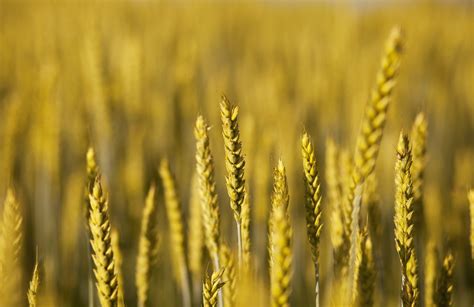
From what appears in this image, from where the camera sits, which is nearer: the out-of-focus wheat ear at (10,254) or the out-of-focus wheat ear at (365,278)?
the out-of-focus wheat ear at (10,254)

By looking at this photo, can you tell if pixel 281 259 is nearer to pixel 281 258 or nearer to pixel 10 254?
pixel 281 258

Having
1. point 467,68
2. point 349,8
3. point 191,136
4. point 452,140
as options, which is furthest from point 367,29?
point 191,136

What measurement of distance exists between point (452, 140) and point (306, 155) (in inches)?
61.5

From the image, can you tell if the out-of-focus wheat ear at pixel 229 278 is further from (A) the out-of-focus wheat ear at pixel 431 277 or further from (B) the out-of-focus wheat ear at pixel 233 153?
(A) the out-of-focus wheat ear at pixel 431 277

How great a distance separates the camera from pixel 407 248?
1.52 ft

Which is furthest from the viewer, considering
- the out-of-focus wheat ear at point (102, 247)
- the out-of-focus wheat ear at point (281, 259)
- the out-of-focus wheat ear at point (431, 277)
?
the out-of-focus wheat ear at point (431, 277)

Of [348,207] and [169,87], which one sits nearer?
[348,207]

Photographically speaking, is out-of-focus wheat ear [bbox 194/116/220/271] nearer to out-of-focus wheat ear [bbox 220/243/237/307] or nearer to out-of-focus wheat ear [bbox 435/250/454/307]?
out-of-focus wheat ear [bbox 220/243/237/307]

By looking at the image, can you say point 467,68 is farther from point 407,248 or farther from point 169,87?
point 407,248

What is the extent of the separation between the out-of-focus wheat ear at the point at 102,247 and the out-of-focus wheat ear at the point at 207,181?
Result: 11 cm

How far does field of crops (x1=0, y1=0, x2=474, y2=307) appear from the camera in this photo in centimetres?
46

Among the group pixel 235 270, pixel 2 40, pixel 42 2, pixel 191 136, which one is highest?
pixel 42 2

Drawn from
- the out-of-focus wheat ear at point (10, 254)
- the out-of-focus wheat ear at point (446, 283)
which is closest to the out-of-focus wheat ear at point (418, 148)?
the out-of-focus wheat ear at point (446, 283)

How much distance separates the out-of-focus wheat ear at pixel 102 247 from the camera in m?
0.44
